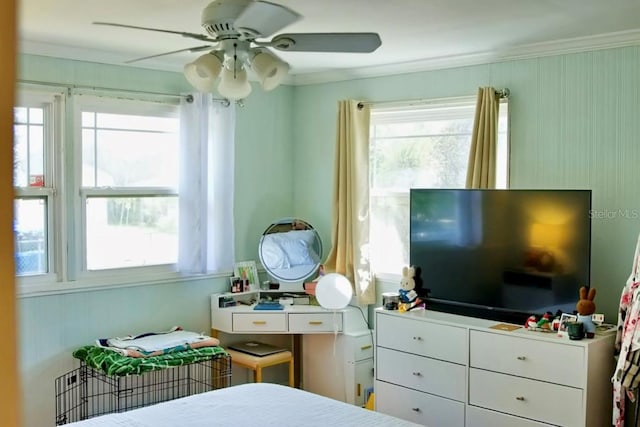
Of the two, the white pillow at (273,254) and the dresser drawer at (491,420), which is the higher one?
the white pillow at (273,254)

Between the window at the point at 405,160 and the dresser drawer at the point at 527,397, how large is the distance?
1.27 m

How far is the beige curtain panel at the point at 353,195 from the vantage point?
4.85 metres

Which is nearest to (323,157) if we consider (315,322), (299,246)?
(299,246)

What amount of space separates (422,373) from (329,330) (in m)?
0.92

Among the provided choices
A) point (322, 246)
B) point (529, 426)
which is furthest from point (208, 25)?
point (322, 246)

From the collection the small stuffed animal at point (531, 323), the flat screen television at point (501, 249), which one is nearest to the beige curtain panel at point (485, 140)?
the flat screen television at point (501, 249)

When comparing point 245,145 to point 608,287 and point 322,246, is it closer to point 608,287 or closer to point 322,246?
point 322,246

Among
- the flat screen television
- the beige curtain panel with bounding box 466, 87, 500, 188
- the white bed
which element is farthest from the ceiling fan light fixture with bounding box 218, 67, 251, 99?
the beige curtain panel with bounding box 466, 87, 500, 188

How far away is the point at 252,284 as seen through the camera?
5.11 meters

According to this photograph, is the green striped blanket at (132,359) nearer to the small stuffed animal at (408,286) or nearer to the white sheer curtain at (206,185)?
the white sheer curtain at (206,185)

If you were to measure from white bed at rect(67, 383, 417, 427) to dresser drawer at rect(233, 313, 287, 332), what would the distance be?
1515 mm

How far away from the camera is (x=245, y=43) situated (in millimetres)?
2723

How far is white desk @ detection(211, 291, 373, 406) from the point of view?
15.5 feet

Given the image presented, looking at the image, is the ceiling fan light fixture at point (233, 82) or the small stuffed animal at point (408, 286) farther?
the small stuffed animal at point (408, 286)
